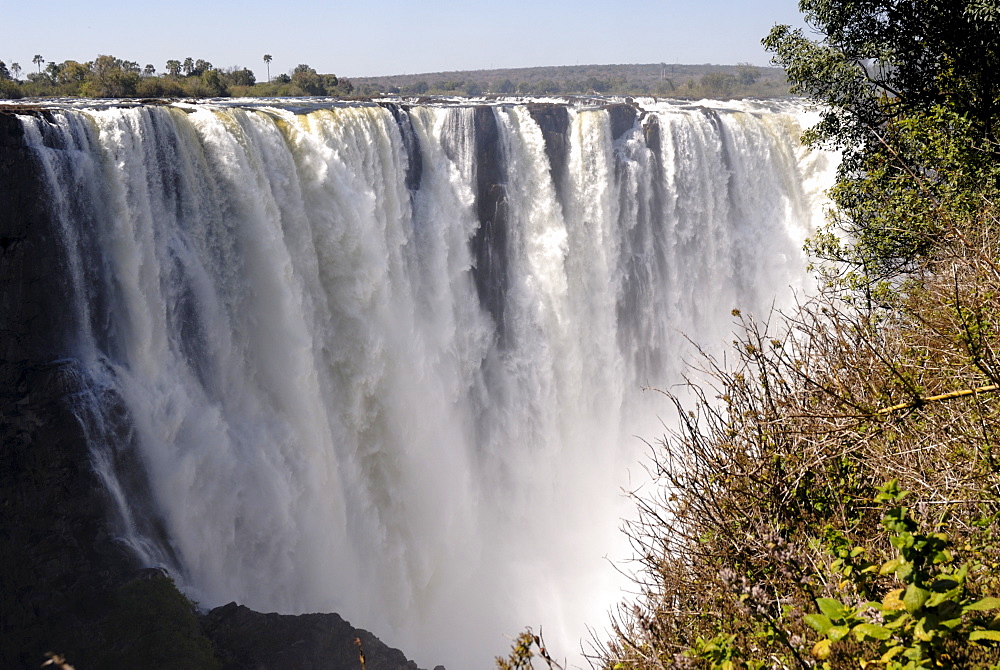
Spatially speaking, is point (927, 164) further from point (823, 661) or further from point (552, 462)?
point (552, 462)

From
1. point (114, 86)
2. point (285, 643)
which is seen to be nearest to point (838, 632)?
point (285, 643)

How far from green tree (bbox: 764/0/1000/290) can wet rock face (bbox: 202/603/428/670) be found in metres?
8.63

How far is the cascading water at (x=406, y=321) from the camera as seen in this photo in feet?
40.7

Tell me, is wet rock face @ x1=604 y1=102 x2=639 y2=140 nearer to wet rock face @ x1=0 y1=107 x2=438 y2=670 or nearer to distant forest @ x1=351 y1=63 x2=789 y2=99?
wet rock face @ x1=0 y1=107 x2=438 y2=670

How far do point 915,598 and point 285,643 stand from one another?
1053 cm

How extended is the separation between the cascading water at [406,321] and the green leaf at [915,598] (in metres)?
10.0

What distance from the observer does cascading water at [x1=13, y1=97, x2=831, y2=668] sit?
1241cm

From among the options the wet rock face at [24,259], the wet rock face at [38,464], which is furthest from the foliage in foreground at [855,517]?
the wet rock face at [24,259]

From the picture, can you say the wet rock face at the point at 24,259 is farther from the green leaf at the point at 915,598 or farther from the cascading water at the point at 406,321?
the green leaf at the point at 915,598

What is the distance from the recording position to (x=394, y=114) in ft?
59.1

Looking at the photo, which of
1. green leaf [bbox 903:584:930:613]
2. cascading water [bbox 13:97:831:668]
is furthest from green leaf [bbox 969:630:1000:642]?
cascading water [bbox 13:97:831:668]

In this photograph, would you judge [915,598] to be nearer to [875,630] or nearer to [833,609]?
[875,630]

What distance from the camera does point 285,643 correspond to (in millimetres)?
11711

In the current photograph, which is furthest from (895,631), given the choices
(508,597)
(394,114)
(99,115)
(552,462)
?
(552,462)
